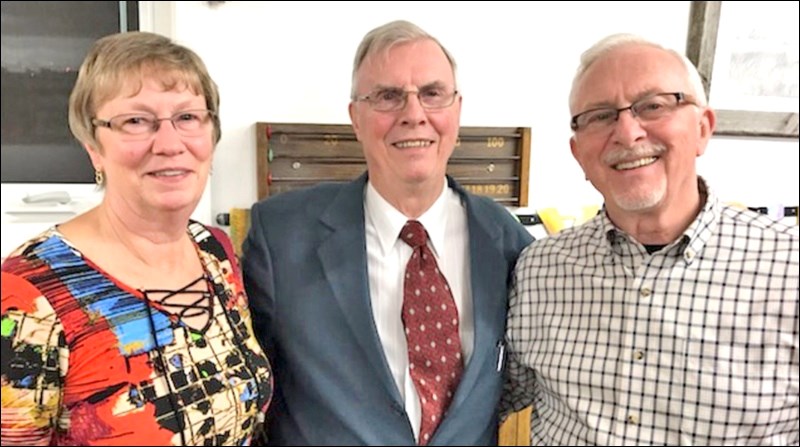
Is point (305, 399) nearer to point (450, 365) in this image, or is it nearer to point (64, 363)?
point (450, 365)

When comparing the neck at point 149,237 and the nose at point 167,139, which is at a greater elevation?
the nose at point 167,139

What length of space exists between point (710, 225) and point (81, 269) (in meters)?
0.92

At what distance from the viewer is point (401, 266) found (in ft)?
3.59

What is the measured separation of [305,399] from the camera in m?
1.03

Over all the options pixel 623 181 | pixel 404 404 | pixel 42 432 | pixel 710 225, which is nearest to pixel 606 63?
pixel 623 181

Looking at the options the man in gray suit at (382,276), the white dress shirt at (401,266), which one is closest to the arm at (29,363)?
the man in gray suit at (382,276)

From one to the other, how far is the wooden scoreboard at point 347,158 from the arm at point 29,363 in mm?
1022

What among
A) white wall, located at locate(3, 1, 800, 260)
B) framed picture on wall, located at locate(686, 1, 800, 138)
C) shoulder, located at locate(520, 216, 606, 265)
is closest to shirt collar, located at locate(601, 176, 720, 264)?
shoulder, located at locate(520, 216, 606, 265)

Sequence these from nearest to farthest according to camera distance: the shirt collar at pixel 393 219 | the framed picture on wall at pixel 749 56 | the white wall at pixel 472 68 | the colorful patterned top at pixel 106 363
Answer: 1. the colorful patterned top at pixel 106 363
2. the shirt collar at pixel 393 219
3. the white wall at pixel 472 68
4. the framed picture on wall at pixel 749 56

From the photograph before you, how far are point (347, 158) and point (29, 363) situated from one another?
45.7 inches

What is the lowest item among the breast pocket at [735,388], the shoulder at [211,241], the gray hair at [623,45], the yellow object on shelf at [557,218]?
the breast pocket at [735,388]

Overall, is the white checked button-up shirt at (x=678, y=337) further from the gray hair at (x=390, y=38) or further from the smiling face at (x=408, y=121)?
the gray hair at (x=390, y=38)

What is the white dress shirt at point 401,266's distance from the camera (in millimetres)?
1044

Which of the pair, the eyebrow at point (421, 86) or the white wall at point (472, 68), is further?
the white wall at point (472, 68)
